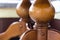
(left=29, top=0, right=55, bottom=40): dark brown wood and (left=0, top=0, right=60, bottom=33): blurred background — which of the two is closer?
(left=29, top=0, right=55, bottom=40): dark brown wood

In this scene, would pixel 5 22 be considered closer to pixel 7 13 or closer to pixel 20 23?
pixel 7 13

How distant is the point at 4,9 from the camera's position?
51.5 inches

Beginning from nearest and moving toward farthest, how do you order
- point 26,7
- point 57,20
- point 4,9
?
point 26,7
point 57,20
point 4,9

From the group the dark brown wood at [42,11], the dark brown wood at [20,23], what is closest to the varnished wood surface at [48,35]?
the dark brown wood at [42,11]

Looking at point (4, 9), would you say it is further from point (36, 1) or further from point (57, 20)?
point (36, 1)

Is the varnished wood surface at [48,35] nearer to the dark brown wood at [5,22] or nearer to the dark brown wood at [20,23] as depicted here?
the dark brown wood at [20,23]

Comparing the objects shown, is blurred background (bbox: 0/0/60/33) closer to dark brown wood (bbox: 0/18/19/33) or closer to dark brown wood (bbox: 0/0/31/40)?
→ dark brown wood (bbox: 0/18/19/33)

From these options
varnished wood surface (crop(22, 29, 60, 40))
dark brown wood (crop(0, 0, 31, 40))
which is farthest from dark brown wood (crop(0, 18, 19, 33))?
varnished wood surface (crop(22, 29, 60, 40))

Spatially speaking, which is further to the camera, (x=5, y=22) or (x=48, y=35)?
(x=5, y=22)

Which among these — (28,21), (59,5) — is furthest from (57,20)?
(28,21)

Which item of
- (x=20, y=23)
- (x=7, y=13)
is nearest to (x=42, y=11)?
(x=20, y=23)

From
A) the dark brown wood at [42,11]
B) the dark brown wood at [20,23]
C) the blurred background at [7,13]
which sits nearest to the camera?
the dark brown wood at [42,11]

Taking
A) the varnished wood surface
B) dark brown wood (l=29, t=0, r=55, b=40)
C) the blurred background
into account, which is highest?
dark brown wood (l=29, t=0, r=55, b=40)

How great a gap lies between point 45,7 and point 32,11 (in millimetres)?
44
